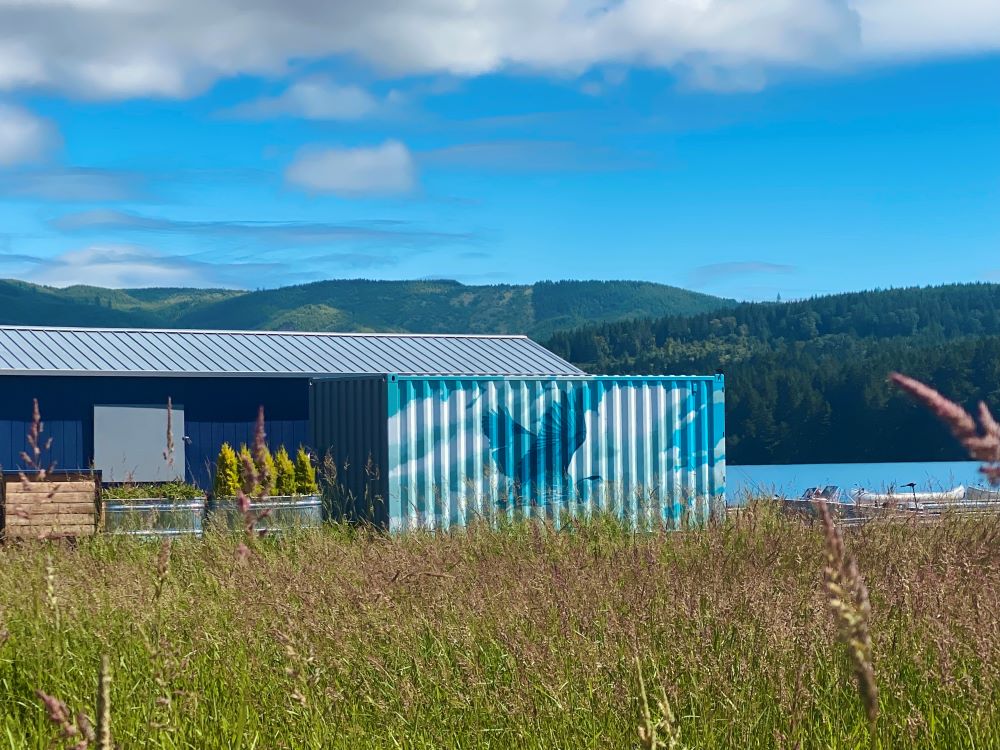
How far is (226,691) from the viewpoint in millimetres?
4887

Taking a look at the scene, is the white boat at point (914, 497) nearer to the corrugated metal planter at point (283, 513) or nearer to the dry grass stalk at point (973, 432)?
the corrugated metal planter at point (283, 513)

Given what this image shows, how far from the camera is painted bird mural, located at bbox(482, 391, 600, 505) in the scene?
599 inches

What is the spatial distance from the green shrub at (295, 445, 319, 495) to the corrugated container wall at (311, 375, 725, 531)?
0.44 meters

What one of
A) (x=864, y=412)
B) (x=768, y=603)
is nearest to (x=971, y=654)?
(x=768, y=603)

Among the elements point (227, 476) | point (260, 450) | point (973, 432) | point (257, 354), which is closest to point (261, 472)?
point (260, 450)

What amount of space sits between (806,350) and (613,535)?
111365 mm

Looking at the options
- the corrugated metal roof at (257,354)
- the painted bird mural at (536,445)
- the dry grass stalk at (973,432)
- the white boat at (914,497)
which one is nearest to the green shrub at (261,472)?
the dry grass stalk at (973,432)

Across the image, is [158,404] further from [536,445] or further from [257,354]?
[536,445]

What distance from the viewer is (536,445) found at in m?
15.4

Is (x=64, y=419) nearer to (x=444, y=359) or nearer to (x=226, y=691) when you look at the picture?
(x=444, y=359)

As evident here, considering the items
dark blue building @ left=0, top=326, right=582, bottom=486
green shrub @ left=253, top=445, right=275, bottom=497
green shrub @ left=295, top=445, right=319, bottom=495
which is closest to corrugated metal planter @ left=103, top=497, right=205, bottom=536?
green shrub @ left=295, top=445, right=319, bottom=495

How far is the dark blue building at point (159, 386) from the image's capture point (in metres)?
23.6

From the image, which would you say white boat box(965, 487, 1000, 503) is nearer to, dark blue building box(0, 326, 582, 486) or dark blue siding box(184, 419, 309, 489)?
dark blue building box(0, 326, 582, 486)

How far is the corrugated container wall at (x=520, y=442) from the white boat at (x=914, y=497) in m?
3.40
